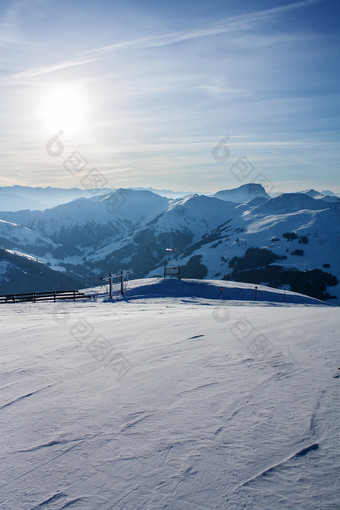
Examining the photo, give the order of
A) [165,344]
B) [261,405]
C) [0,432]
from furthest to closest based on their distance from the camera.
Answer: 1. [165,344]
2. [261,405]
3. [0,432]

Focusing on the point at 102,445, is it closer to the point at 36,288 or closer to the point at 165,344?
the point at 165,344

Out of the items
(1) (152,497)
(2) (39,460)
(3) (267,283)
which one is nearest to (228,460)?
(1) (152,497)

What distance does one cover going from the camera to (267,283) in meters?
161

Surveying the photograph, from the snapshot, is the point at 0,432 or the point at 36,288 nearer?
the point at 0,432

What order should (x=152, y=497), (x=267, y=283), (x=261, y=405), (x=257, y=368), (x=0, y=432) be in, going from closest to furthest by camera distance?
(x=152, y=497) → (x=0, y=432) → (x=261, y=405) → (x=257, y=368) → (x=267, y=283)

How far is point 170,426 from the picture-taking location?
179 inches

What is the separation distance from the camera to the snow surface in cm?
338

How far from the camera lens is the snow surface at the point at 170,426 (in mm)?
3385

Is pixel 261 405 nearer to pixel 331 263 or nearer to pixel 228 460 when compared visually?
pixel 228 460

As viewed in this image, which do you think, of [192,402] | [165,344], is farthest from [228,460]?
[165,344]

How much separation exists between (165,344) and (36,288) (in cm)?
17803

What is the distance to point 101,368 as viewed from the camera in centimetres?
684

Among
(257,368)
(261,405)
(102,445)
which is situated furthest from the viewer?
(257,368)

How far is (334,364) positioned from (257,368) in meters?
1.66
